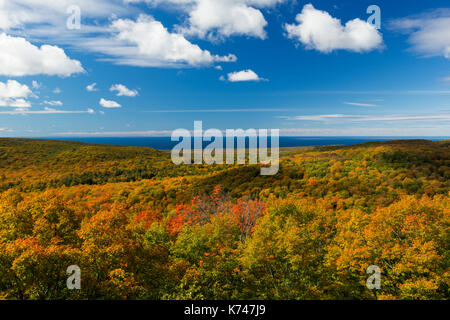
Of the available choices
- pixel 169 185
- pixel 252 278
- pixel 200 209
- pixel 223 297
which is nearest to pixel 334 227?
pixel 252 278

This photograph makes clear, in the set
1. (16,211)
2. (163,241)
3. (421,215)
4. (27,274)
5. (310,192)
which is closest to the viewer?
(27,274)

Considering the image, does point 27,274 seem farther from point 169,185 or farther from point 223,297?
point 169,185

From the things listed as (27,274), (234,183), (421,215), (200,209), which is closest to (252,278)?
(27,274)

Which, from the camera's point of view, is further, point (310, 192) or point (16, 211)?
point (310, 192)

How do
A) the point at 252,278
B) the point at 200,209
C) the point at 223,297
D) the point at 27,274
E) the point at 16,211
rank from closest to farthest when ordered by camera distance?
the point at 27,274 < the point at 16,211 < the point at 223,297 < the point at 252,278 < the point at 200,209

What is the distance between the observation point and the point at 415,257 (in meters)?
20.5

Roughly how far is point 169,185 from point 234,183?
28.7 metres

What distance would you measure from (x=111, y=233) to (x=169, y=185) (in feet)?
290

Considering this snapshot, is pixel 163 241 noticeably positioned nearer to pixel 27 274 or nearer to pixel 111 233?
pixel 111 233

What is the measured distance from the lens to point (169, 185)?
102625 mm
